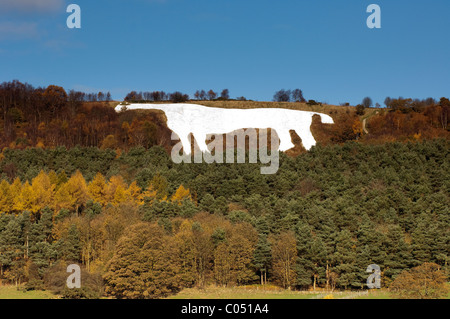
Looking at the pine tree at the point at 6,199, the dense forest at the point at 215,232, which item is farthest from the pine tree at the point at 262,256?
the pine tree at the point at 6,199

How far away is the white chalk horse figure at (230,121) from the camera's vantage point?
10119 cm

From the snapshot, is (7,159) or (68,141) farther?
(68,141)

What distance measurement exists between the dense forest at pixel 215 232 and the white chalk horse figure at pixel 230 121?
1410 inches

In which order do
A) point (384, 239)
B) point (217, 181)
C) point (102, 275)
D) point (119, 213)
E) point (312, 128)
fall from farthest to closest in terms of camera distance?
point (312, 128) < point (217, 181) < point (119, 213) < point (384, 239) < point (102, 275)

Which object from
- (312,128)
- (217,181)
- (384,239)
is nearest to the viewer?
(384,239)

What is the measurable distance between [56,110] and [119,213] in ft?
252

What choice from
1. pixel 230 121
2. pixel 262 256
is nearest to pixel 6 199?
pixel 262 256

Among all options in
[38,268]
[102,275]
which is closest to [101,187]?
[38,268]

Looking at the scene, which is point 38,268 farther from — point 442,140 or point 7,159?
point 442,140

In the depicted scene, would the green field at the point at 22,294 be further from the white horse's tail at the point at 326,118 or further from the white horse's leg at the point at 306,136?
the white horse's tail at the point at 326,118

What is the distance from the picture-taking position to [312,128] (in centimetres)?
11144

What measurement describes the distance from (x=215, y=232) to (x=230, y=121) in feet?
206

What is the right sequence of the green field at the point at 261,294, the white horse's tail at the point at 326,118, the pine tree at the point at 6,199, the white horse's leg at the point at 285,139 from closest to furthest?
1. the green field at the point at 261,294
2. the pine tree at the point at 6,199
3. the white horse's leg at the point at 285,139
4. the white horse's tail at the point at 326,118

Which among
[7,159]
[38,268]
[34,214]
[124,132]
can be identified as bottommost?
[38,268]
